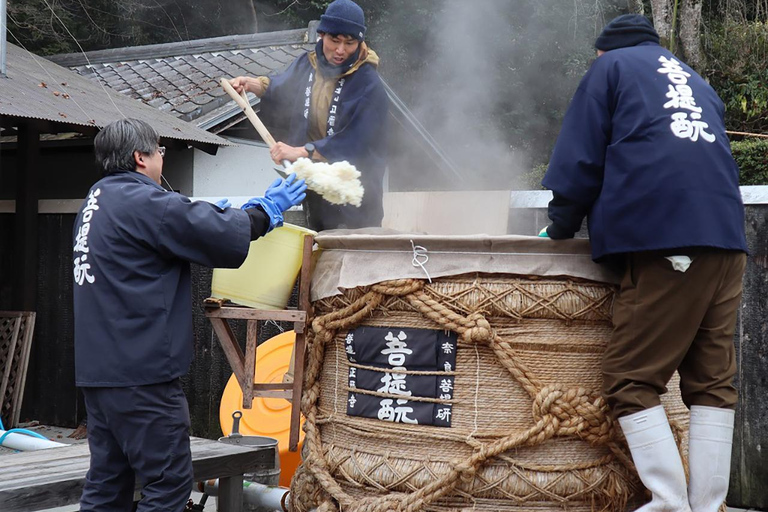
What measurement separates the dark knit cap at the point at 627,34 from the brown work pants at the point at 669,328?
2.92 feet

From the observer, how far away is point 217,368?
658cm

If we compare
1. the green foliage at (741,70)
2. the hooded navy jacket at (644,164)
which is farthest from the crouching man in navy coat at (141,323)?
the green foliage at (741,70)

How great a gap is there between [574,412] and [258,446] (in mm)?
1928

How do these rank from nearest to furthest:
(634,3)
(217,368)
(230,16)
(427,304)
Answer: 1. (427,304)
2. (217,368)
3. (634,3)
4. (230,16)

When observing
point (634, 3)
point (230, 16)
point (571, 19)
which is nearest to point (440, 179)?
point (634, 3)

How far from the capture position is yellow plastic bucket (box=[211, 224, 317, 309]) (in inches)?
137

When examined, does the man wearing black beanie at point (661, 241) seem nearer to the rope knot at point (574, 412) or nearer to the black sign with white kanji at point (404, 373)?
the rope knot at point (574, 412)

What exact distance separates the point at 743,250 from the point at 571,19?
14972mm

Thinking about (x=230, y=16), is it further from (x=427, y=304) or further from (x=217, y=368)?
(x=427, y=304)

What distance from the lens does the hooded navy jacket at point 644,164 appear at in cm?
270

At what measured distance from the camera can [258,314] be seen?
341 centimetres

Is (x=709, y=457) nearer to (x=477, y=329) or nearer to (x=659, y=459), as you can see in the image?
(x=659, y=459)

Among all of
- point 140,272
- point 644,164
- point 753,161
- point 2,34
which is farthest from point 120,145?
point 753,161

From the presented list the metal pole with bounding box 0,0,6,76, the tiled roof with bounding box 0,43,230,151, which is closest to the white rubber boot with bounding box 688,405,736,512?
the tiled roof with bounding box 0,43,230,151
